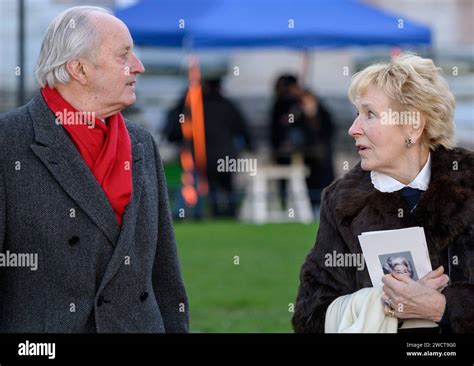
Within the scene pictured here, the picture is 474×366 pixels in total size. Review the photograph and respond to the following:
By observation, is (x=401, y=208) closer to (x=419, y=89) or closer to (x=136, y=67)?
(x=419, y=89)

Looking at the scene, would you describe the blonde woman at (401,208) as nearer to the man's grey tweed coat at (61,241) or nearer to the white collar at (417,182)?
the white collar at (417,182)

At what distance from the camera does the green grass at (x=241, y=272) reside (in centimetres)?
972

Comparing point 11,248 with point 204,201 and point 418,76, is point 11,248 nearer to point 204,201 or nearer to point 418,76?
point 418,76

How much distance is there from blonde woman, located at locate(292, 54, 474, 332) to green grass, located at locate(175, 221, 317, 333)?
4.20 m

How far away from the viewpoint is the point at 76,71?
4.60 meters

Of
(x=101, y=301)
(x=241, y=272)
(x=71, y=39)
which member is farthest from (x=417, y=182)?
(x=241, y=272)

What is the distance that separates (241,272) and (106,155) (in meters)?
7.95

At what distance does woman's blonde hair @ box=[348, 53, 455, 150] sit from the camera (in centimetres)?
445

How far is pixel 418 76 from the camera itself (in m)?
4.48

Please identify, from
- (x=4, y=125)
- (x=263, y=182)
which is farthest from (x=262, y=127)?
(x=4, y=125)
